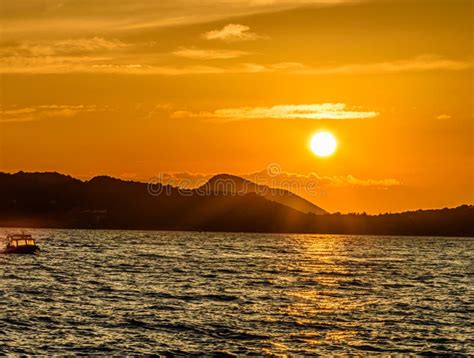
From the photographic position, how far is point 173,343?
204ft

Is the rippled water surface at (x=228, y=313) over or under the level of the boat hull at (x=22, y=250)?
under

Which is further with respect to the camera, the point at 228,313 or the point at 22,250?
the point at 22,250

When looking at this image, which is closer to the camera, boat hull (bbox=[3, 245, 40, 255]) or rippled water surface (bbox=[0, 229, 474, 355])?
rippled water surface (bbox=[0, 229, 474, 355])

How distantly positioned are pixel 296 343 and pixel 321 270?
90237mm

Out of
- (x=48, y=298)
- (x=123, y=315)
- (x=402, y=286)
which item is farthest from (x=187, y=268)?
(x=123, y=315)

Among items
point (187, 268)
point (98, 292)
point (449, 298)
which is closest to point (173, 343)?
point (98, 292)

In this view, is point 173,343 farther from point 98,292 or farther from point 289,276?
point 289,276

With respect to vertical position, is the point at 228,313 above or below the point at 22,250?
below

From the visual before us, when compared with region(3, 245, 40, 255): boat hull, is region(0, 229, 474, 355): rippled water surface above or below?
below

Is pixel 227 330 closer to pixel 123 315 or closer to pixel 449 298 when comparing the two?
pixel 123 315

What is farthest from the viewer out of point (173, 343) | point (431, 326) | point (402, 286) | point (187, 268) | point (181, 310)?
point (187, 268)

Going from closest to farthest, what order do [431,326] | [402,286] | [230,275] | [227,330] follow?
[227,330]
[431,326]
[402,286]
[230,275]

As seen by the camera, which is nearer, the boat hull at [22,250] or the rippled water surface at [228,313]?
the rippled water surface at [228,313]

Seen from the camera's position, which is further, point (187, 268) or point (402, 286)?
point (187, 268)
